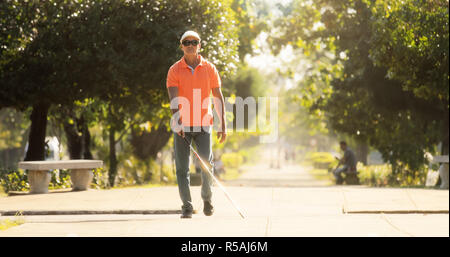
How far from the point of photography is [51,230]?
7.78 meters

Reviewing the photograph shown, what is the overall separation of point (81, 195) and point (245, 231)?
15.1 ft

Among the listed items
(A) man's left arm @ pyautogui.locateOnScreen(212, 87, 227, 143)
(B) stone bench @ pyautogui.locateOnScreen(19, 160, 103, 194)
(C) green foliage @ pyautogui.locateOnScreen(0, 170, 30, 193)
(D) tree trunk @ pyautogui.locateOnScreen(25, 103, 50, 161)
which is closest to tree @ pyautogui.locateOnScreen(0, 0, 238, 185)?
(D) tree trunk @ pyautogui.locateOnScreen(25, 103, 50, 161)

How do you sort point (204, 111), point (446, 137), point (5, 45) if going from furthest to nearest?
point (446, 137) < point (5, 45) < point (204, 111)

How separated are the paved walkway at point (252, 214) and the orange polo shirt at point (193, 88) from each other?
1294 millimetres

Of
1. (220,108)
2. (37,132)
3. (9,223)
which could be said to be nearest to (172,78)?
(220,108)

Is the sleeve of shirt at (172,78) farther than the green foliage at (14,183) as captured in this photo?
No

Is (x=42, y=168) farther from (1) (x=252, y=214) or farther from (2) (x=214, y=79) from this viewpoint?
(2) (x=214, y=79)

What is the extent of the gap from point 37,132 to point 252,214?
871cm

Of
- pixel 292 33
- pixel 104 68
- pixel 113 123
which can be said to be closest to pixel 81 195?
pixel 104 68

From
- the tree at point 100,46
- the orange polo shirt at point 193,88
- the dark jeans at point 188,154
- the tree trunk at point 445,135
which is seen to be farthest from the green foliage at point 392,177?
the orange polo shirt at point 193,88

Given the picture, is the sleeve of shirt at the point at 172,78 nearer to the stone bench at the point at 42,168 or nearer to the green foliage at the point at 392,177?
the stone bench at the point at 42,168

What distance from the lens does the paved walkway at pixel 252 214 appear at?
8.02 meters

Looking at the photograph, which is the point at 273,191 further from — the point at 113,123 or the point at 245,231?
the point at 113,123

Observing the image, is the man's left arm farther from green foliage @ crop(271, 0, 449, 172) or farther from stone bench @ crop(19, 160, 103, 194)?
green foliage @ crop(271, 0, 449, 172)
